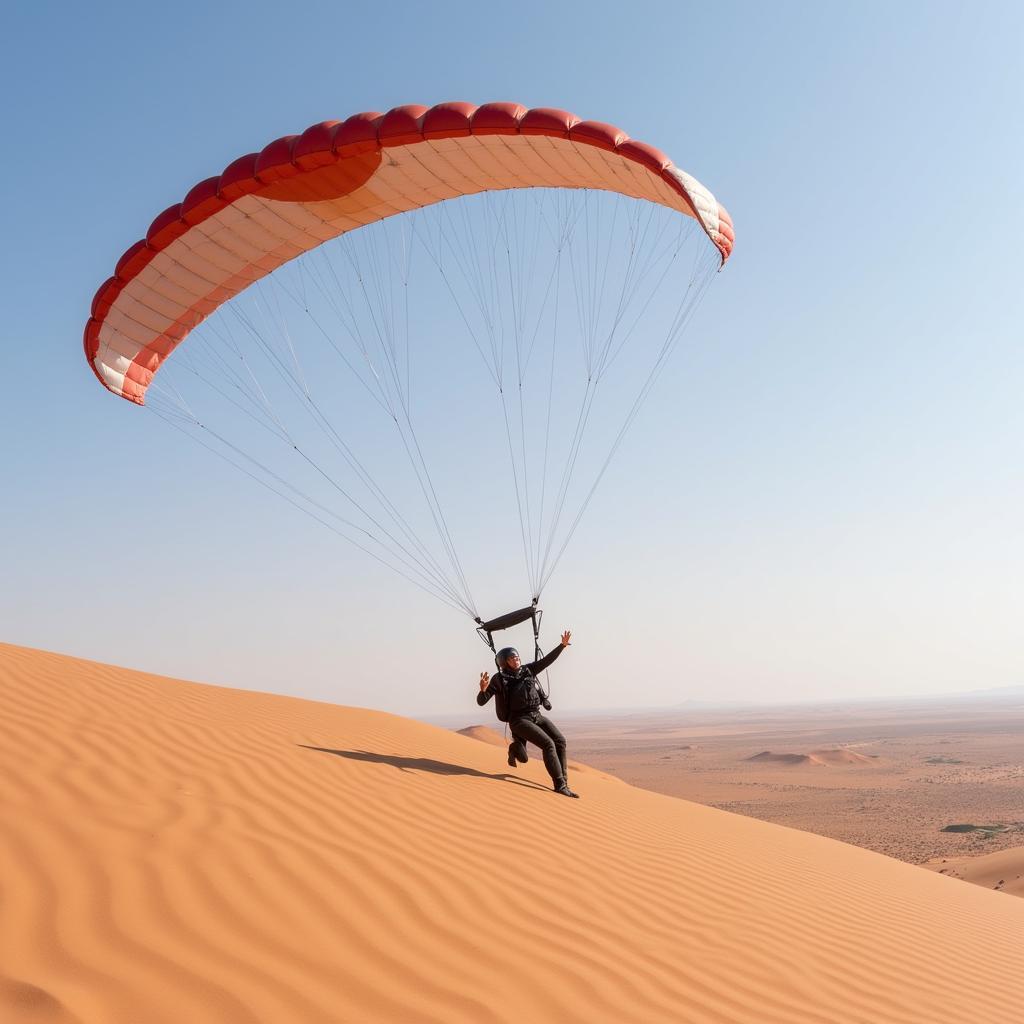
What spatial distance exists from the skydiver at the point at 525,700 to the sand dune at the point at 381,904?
0.49 metres

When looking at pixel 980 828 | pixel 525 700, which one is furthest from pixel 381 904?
pixel 980 828

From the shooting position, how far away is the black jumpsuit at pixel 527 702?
25.3 feet

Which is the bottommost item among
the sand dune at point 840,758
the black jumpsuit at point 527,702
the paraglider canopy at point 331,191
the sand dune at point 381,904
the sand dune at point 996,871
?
the sand dune at point 840,758

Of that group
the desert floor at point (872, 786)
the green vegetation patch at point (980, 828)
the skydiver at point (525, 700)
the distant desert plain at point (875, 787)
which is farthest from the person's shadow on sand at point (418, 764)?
the green vegetation patch at point (980, 828)

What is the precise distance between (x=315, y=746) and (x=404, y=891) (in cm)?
371

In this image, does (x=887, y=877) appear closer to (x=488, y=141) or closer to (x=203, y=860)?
(x=203, y=860)

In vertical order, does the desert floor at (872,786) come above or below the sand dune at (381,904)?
below

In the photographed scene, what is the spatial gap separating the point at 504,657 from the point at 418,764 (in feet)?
4.28

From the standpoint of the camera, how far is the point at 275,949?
3.00 m

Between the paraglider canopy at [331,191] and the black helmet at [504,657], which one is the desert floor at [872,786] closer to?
the black helmet at [504,657]

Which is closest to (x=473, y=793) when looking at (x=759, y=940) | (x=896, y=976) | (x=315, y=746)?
(x=315, y=746)

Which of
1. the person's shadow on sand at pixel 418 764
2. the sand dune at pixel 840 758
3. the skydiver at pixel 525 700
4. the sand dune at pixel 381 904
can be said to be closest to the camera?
the sand dune at pixel 381 904

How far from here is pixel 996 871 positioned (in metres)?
12.8

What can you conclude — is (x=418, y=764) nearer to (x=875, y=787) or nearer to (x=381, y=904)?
(x=381, y=904)
